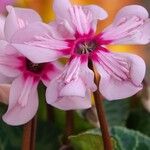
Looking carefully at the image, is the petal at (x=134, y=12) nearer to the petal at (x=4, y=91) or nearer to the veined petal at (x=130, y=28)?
the veined petal at (x=130, y=28)

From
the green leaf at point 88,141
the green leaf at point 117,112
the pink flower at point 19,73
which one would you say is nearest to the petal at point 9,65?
the pink flower at point 19,73

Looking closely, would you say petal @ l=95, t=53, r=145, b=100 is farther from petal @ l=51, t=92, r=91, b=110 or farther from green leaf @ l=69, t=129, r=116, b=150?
green leaf @ l=69, t=129, r=116, b=150

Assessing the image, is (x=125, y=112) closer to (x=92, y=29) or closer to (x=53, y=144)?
(x=53, y=144)

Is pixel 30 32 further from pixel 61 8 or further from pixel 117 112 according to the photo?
pixel 117 112

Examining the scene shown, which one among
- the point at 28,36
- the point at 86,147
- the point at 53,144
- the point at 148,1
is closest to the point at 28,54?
the point at 28,36

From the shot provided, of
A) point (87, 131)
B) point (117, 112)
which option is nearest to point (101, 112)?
point (87, 131)

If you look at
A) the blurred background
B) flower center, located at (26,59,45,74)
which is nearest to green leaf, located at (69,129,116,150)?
the blurred background
